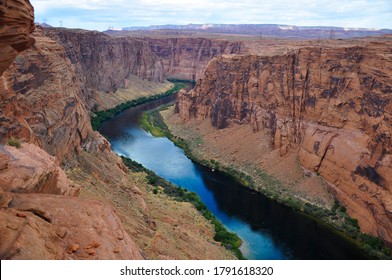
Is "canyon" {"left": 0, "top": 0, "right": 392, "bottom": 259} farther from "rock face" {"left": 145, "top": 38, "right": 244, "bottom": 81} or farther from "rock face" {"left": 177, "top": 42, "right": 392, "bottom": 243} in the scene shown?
"rock face" {"left": 145, "top": 38, "right": 244, "bottom": 81}

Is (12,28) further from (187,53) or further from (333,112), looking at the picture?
(187,53)

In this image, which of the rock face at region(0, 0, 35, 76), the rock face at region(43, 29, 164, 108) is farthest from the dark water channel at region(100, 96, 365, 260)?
the rock face at region(43, 29, 164, 108)

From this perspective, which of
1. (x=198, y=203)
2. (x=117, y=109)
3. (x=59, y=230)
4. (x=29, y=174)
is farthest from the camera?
(x=117, y=109)

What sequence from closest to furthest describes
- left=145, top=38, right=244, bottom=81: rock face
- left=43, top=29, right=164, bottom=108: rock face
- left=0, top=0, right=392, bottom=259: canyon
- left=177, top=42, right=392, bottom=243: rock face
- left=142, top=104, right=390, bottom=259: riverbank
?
left=0, top=0, right=392, bottom=259: canyon
left=142, top=104, right=390, bottom=259: riverbank
left=177, top=42, right=392, bottom=243: rock face
left=43, top=29, right=164, bottom=108: rock face
left=145, top=38, right=244, bottom=81: rock face

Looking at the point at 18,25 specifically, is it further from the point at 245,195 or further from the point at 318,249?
the point at 245,195

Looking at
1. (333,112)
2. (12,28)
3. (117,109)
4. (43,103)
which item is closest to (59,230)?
(12,28)
